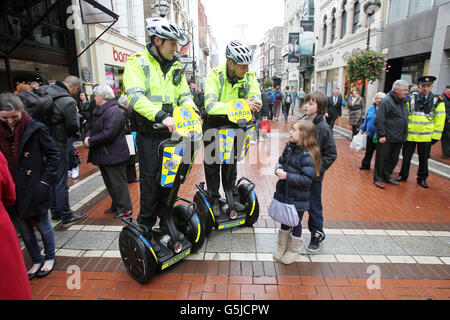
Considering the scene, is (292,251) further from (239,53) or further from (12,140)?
(12,140)

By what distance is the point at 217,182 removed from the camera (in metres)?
3.61

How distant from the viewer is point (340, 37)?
20.9 metres

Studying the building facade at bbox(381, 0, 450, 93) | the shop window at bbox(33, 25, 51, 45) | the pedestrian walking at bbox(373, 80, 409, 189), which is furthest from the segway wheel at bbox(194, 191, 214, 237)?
the building facade at bbox(381, 0, 450, 93)

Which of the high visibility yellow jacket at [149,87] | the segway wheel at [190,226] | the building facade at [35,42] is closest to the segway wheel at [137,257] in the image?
the segway wheel at [190,226]

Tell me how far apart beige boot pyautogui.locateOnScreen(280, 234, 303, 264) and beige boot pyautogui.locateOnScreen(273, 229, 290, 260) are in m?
0.04

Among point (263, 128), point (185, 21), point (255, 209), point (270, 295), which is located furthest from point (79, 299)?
point (185, 21)

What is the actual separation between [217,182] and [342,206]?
234cm

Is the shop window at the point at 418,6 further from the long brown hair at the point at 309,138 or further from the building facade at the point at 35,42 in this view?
the building facade at the point at 35,42

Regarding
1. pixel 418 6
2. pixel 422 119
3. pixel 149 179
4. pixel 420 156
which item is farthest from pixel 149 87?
pixel 418 6

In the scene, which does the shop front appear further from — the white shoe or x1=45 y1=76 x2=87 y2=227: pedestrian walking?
x1=45 y1=76 x2=87 y2=227: pedestrian walking

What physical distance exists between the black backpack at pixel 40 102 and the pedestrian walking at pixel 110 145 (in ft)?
1.76

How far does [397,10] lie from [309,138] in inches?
619

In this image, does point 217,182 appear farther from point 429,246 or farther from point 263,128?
point 263,128

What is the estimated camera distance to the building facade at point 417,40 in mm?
10461
